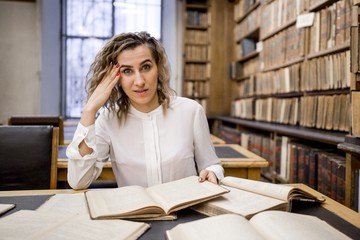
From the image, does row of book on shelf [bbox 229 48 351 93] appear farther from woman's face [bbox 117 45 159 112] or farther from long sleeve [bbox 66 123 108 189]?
long sleeve [bbox 66 123 108 189]

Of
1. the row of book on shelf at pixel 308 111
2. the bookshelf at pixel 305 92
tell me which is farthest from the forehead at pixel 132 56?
the row of book on shelf at pixel 308 111

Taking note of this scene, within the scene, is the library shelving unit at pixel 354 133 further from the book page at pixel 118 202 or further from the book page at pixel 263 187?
the book page at pixel 118 202

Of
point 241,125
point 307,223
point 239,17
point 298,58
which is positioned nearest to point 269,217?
point 307,223

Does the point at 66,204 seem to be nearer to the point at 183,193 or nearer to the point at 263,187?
the point at 183,193

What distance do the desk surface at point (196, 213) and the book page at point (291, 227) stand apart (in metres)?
0.08

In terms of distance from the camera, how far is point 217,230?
0.76 m

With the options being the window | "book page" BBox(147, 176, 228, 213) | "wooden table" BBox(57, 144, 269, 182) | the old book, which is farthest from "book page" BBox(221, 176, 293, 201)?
the window

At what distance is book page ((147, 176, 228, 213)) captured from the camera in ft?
3.21

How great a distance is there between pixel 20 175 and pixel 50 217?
870 millimetres

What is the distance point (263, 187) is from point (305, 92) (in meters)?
2.39

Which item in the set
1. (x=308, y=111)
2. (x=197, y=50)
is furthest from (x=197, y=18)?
(x=308, y=111)

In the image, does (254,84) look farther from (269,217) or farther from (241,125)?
(269,217)

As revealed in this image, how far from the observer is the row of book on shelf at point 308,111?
8.49ft

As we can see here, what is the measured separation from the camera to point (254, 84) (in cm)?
493
